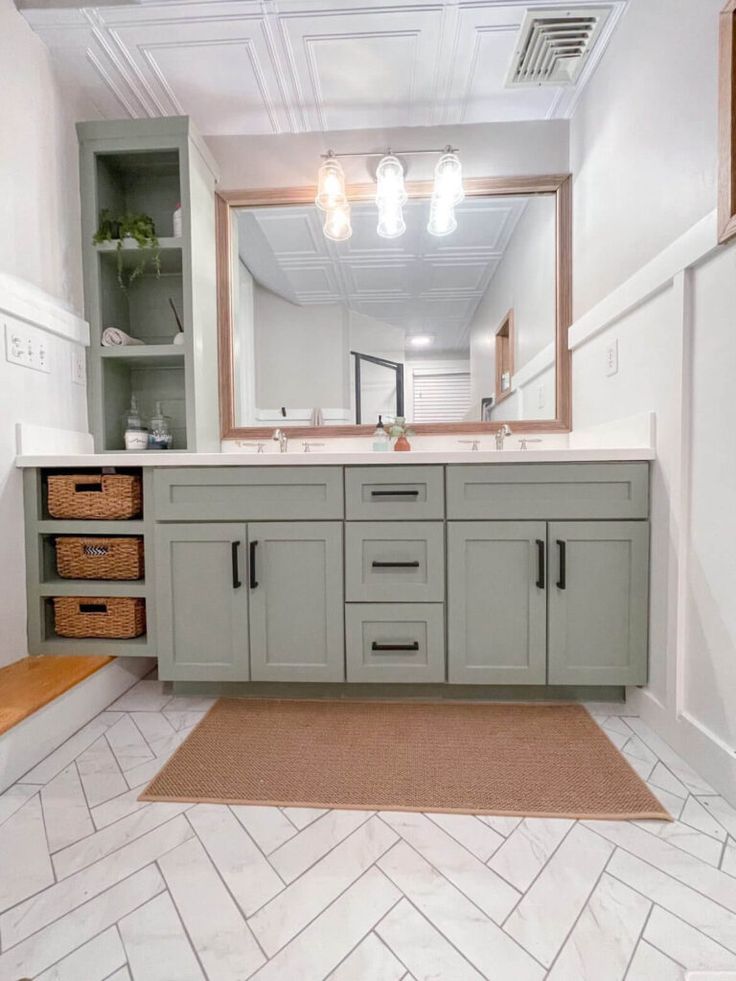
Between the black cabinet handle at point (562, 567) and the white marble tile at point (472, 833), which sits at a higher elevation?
the black cabinet handle at point (562, 567)

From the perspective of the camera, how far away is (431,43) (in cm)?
150

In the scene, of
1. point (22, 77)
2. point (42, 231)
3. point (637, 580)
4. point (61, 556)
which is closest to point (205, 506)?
point (61, 556)

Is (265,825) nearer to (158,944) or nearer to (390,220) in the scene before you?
(158,944)

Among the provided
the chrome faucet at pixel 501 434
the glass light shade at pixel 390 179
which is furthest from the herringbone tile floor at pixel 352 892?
the glass light shade at pixel 390 179

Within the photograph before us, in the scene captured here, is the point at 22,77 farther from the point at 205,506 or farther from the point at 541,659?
the point at 541,659

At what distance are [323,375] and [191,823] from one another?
1587 millimetres

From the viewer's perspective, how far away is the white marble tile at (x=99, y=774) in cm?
107

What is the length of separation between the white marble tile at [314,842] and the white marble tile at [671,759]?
794 mm

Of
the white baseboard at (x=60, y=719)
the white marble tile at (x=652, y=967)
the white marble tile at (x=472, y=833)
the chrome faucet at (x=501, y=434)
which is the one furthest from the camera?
the chrome faucet at (x=501, y=434)

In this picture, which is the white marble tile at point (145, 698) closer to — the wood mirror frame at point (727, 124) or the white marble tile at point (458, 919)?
the white marble tile at point (458, 919)

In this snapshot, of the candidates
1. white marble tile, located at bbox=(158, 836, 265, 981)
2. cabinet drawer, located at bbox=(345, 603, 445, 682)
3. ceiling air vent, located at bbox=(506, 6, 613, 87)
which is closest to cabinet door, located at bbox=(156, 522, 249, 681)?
cabinet drawer, located at bbox=(345, 603, 445, 682)

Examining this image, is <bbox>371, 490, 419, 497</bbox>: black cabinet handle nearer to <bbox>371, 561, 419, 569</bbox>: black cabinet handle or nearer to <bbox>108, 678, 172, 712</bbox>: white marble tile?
<bbox>371, 561, 419, 569</bbox>: black cabinet handle

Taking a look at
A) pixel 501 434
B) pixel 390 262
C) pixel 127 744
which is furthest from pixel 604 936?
pixel 390 262

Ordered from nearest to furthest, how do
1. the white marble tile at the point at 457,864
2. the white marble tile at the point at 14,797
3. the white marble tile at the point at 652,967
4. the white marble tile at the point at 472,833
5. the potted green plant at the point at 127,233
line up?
the white marble tile at the point at 652,967 → the white marble tile at the point at 457,864 → the white marble tile at the point at 472,833 → the white marble tile at the point at 14,797 → the potted green plant at the point at 127,233
